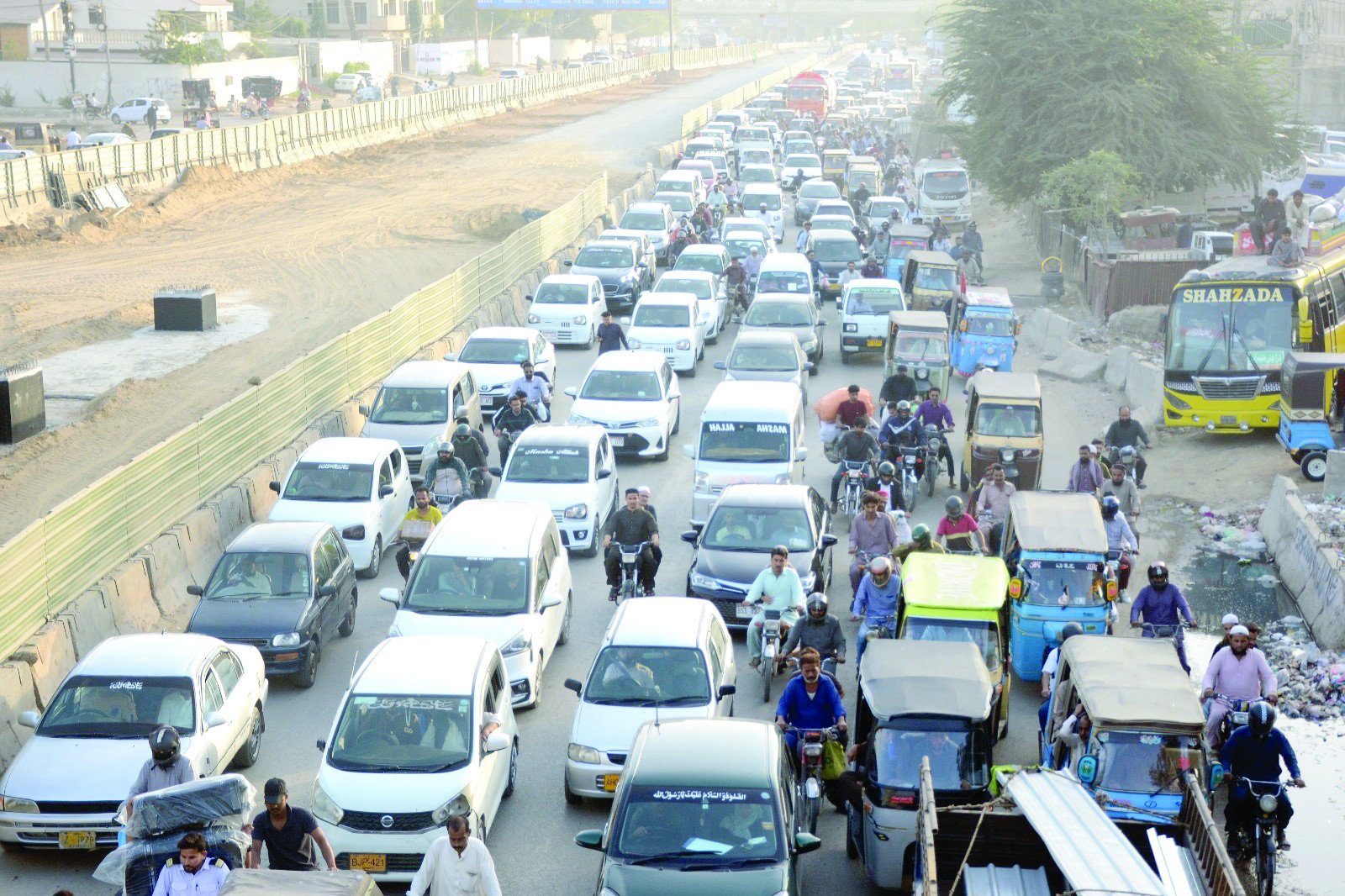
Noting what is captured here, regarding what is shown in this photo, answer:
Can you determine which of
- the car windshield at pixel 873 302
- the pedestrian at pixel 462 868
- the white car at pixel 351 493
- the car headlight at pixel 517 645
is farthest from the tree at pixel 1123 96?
the pedestrian at pixel 462 868

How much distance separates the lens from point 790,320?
3098cm

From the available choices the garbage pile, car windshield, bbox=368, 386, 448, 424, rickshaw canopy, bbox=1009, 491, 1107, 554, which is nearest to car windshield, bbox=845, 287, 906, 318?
car windshield, bbox=368, 386, 448, 424

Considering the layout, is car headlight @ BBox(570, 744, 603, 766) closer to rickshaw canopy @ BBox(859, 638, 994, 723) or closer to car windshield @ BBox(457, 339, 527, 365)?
rickshaw canopy @ BBox(859, 638, 994, 723)

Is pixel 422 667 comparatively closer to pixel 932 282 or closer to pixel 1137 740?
pixel 1137 740

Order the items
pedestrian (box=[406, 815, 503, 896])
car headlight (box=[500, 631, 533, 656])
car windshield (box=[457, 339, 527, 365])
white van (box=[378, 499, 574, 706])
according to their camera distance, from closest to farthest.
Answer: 1. pedestrian (box=[406, 815, 503, 896])
2. car headlight (box=[500, 631, 533, 656])
3. white van (box=[378, 499, 574, 706])
4. car windshield (box=[457, 339, 527, 365])

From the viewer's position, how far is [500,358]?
27812 millimetres

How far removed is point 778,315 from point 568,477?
11.2 m

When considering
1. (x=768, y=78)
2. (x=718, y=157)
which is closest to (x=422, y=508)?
(x=718, y=157)

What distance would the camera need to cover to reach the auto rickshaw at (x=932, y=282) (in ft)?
107

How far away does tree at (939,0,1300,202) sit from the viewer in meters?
47.9

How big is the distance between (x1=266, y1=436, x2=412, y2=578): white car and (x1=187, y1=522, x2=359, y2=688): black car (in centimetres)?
195

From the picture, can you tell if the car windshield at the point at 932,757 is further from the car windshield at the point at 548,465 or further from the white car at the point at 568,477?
the car windshield at the point at 548,465

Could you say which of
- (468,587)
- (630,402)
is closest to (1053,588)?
(468,587)

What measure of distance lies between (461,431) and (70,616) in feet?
20.2
